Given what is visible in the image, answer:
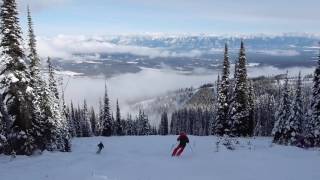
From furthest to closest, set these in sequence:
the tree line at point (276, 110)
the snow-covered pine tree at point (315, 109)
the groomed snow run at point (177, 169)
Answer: the tree line at point (276, 110)
the snow-covered pine tree at point (315, 109)
the groomed snow run at point (177, 169)

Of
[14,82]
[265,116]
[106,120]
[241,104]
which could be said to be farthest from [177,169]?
[265,116]

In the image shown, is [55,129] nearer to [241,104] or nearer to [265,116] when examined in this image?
[241,104]

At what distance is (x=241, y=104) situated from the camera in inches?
2098

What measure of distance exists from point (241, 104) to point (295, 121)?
37.7 ft

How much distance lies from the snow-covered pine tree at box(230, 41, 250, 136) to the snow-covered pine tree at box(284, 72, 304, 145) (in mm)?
10478

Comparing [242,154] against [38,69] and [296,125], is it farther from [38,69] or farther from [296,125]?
[38,69]

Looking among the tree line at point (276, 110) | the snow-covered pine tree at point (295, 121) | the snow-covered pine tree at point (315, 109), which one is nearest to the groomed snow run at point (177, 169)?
the tree line at point (276, 110)

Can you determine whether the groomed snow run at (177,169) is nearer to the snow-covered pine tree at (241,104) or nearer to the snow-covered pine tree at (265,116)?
the snow-covered pine tree at (241,104)

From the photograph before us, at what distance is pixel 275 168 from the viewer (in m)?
19.1

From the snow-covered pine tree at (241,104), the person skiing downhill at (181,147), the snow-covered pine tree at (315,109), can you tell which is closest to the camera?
the person skiing downhill at (181,147)

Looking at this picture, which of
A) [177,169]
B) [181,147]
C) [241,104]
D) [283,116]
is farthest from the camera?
[241,104]

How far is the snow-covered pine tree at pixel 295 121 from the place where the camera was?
136ft

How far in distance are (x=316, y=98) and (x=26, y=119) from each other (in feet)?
101

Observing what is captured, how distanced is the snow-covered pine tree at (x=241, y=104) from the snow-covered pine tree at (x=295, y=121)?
10478 millimetres
